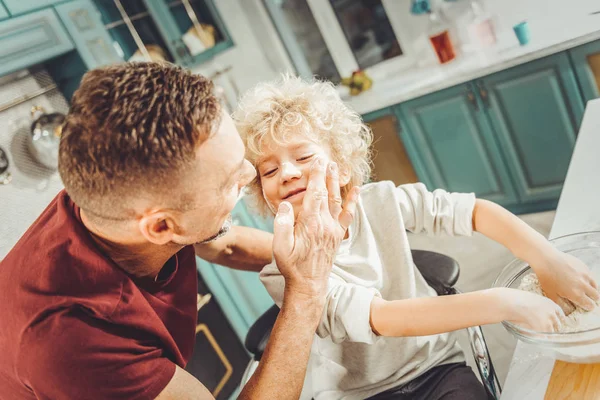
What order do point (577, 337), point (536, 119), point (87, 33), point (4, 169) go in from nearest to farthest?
point (577, 337), point (4, 169), point (87, 33), point (536, 119)

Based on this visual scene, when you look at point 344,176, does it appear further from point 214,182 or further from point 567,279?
point 567,279

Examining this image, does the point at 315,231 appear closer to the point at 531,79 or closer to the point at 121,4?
the point at 531,79

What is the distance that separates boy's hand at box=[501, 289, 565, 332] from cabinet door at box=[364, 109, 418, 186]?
214 cm

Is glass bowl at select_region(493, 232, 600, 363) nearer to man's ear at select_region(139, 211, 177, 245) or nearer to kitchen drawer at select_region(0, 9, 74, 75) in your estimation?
man's ear at select_region(139, 211, 177, 245)

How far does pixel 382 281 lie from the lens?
49.2 inches

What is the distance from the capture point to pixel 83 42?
7.30 ft

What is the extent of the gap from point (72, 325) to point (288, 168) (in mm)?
592

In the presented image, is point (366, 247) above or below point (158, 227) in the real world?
below

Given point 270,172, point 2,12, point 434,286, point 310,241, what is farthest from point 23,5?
point 434,286

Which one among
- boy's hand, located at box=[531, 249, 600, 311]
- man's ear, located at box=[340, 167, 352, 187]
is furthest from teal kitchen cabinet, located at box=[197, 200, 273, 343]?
boy's hand, located at box=[531, 249, 600, 311]

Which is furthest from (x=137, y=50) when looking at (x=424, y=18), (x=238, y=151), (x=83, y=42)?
(x=238, y=151)

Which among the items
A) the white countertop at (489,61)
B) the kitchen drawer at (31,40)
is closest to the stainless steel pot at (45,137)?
the kitchen drawer at (31,40)

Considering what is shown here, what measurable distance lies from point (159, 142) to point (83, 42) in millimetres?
1705

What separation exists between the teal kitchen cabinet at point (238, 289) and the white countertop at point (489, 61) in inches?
41.4
